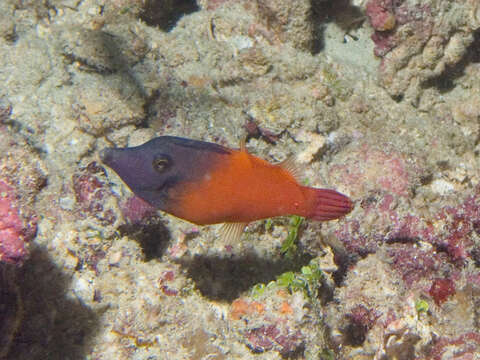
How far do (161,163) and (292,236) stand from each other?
1530mm

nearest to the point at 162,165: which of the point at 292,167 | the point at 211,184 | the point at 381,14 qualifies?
the point at 211,184

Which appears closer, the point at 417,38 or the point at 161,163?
the point at 161,163

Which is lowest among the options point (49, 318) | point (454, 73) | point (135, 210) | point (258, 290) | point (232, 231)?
point (49, 318)

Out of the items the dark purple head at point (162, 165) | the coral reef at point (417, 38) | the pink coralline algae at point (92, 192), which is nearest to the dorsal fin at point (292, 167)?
the dark purple head at point (162, 165)

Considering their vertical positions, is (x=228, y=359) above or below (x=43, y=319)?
above

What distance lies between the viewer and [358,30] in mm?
5129

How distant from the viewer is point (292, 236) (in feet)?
11.8

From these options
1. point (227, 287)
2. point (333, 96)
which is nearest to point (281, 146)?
point (333, 96)

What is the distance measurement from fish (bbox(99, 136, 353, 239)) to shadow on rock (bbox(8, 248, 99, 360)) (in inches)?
51.9

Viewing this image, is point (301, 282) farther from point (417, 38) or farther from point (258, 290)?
point (417, 38)

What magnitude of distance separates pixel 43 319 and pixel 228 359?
1.43 m

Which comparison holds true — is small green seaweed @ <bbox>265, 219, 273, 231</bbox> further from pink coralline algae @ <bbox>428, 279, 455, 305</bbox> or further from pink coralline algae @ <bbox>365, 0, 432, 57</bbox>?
pink coralline algae @ <bbox>365, 0, 432, 57</bbox>

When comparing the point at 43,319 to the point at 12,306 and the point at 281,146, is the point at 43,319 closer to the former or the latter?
the point at 12,306

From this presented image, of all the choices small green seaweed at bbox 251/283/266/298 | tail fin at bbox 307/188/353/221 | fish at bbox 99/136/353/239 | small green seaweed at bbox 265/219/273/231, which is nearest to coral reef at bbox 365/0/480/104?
small green seaweed at bbox 265/219/273/231
